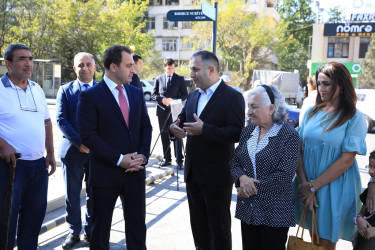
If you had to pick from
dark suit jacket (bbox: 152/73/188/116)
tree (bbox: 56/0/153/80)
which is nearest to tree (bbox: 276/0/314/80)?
tree (bbox: 56/0/153/80)

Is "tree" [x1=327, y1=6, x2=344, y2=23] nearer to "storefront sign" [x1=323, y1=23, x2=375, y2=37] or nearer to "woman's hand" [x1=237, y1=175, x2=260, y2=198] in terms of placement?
"storefront sign" [x1=323, y1=23, x2=375, y2=37]

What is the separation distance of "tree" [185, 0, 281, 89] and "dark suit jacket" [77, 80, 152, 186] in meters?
35.4

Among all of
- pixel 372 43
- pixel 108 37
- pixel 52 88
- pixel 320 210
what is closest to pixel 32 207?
pixel 320 210

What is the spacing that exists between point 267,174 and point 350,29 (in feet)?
140

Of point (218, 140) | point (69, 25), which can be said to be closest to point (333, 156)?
point (218, 140)

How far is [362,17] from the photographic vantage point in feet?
135

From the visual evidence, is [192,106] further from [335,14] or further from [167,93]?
[335,14]

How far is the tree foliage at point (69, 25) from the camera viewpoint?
30.6 metres

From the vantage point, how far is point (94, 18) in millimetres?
32656

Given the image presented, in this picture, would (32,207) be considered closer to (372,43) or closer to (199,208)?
(199,208)

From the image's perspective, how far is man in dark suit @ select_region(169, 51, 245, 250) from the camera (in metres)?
3.55

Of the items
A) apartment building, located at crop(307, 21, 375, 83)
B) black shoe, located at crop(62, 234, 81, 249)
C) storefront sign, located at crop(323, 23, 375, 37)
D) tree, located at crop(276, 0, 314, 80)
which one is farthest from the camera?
tree, located at crop(276, 0, 314, 80)

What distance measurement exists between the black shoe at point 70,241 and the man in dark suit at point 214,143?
65.2 inches

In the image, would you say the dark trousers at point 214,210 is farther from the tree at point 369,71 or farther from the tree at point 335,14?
the tree at point 335,14
